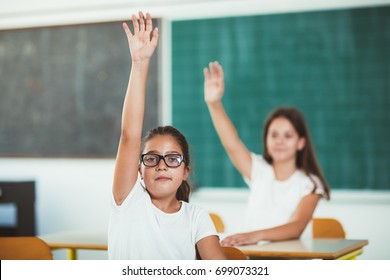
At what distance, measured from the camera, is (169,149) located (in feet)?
6.64

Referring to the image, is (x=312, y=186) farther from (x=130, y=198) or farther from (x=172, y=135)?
(x=130, y=198)

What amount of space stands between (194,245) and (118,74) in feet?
8.31

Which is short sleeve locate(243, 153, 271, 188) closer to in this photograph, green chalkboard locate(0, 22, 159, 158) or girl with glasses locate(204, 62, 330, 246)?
girl with glasses locate(204, 62, 330, 246)

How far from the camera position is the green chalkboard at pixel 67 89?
3906 mm

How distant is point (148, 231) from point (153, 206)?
0.07 m

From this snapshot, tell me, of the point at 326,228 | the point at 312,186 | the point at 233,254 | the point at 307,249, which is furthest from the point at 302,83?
the point at 233,254

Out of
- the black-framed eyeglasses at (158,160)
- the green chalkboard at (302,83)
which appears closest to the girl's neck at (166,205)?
the black-framed eyeglasses at (158,160)

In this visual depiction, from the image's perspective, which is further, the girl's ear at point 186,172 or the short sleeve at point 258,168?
the short sleeve at point 258,168

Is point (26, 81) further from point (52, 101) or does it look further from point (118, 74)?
point (118, 74)

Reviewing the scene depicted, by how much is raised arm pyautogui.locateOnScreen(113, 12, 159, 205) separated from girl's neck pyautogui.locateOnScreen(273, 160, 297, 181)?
1323mm

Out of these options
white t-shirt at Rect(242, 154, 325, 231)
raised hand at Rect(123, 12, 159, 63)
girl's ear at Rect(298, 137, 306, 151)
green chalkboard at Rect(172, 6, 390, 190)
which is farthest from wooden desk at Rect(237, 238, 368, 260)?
A: green chalkboard at Rect(172, 6, 390, 190)

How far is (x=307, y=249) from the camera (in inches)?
102

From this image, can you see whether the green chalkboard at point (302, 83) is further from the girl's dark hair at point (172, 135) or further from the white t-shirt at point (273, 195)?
the girl's dark hair at point (172, 135)
